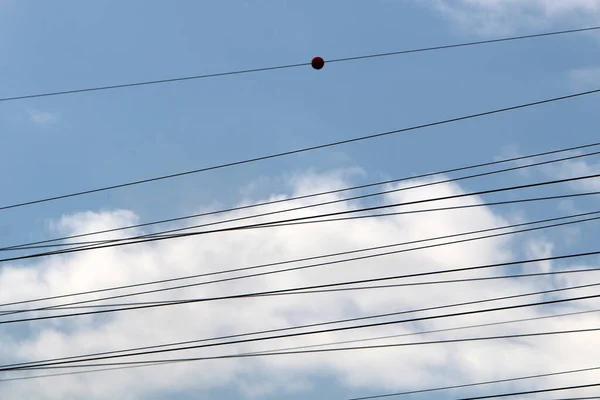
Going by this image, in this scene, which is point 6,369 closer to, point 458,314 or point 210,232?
point 210,232

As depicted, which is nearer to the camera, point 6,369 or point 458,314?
point 458,314

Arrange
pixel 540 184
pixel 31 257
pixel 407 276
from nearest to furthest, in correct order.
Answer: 1. pixel 540 184
2. pixel 407 276
3. pixel 31 257

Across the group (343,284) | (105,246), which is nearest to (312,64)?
(343,284)

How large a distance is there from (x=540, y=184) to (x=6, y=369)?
12.8m

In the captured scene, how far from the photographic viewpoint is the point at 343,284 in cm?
1869

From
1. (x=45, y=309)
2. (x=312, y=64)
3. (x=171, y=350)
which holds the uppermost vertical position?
(x=312, y=64)

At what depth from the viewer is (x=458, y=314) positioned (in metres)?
18.2

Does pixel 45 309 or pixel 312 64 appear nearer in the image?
pixel 312 64

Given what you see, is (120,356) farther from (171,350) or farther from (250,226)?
(250,226)

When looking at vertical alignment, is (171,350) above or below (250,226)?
below

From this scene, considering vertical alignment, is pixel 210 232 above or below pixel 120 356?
above

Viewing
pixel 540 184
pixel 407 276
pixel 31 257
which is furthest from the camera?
pixel 31 257

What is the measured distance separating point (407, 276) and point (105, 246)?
6.65 meters

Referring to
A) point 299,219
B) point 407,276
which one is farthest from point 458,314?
point 299,219
